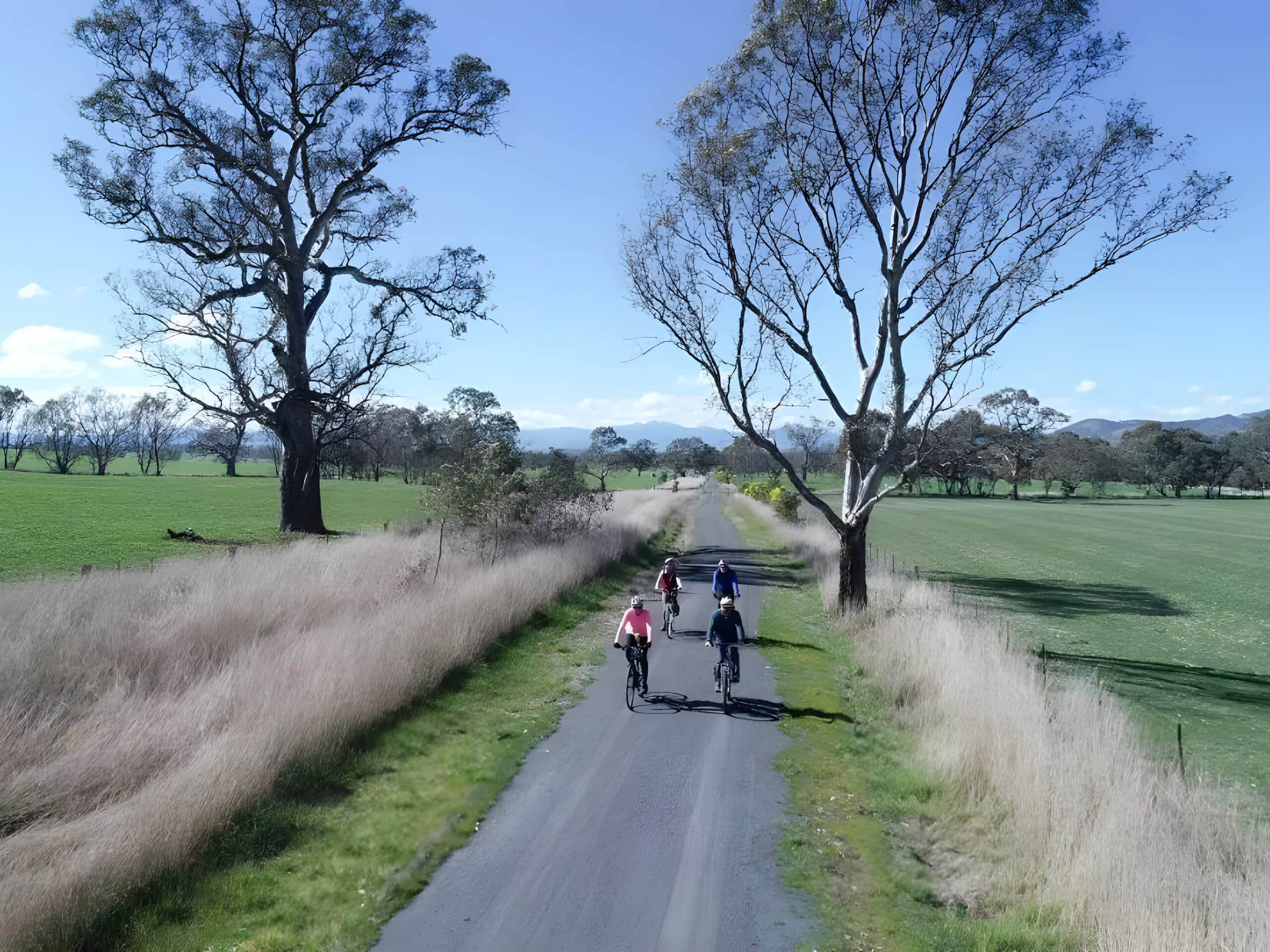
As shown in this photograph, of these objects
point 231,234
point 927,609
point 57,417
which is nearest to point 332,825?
point 927,609

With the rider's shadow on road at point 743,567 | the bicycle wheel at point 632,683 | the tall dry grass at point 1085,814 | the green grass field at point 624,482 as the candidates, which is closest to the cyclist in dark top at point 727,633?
the bicycle wheel at point 632,683

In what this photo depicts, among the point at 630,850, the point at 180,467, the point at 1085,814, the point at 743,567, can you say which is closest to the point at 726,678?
the point at 630,850

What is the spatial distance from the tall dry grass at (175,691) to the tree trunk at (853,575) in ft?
26.8

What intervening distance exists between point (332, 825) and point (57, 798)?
100 inches

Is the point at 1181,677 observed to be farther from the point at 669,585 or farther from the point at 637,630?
the point at 637,630

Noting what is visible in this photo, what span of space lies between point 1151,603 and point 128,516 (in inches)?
1603

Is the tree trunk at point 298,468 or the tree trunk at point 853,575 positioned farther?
the tree trunk at point 298,468

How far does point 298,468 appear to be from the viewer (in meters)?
26.9

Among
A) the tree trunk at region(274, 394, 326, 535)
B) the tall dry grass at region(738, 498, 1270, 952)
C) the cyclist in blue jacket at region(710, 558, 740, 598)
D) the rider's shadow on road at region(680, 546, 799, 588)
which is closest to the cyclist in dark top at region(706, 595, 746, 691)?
the tall dry grass at region(738, 498, 1270, 952)

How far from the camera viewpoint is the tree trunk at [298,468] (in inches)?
1032

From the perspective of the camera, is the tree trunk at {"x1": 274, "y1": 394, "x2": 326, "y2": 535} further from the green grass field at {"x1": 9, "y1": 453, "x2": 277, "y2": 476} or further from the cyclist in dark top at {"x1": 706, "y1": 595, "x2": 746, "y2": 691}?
the green grass field at {"x1": 9, "y1": 453, "x2": 277, "y2": 476}

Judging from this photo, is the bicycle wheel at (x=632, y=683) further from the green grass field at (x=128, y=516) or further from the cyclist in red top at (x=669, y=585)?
the green grass field at (x=128, y=516)

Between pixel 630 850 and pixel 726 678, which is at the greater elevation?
pixel 726 678

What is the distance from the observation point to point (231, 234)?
2478cm
